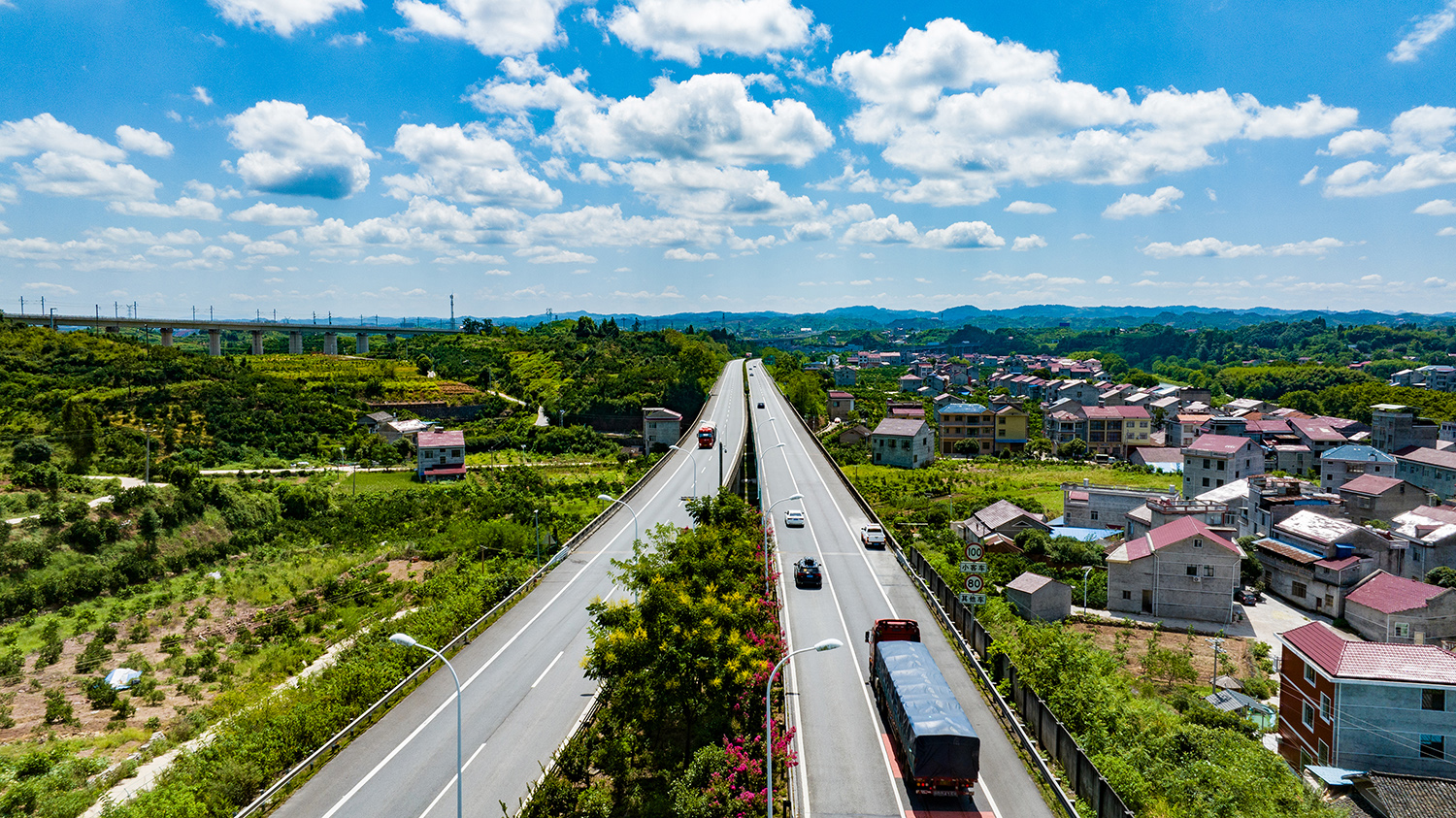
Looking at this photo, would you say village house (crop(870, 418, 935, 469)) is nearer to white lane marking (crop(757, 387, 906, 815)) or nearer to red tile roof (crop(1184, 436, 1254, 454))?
red tile roof (crop(1184, 436, 1254, 454))

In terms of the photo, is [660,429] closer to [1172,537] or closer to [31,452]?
[31,452]

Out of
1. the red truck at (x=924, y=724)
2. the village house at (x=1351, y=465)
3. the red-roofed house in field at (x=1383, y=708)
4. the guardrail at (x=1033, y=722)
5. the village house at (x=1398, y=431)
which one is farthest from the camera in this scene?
the village house at (x=1398, y=431)

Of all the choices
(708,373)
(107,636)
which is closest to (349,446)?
(107,636)

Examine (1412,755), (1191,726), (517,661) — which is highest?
(517,661)

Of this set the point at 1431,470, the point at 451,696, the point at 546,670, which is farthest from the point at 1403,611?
the point at 451,696

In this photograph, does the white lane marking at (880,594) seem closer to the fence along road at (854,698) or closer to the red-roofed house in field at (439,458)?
the fence along road at (854,698)

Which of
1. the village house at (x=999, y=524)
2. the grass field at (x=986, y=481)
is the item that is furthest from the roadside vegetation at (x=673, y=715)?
the grass field at (x=986, y=481)

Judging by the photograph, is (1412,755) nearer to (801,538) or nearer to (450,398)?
(801,538)
